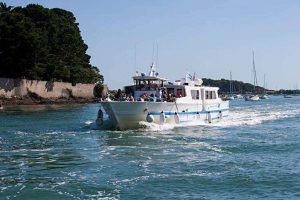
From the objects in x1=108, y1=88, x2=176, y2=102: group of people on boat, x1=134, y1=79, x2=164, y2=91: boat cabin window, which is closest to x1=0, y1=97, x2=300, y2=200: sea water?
x1=108, y1=88, x2=176, y2=102: group of people on boat

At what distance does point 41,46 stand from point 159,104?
51171 mm

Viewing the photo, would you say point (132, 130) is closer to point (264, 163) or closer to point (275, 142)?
point (275, 142)

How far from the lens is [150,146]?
87.8ft

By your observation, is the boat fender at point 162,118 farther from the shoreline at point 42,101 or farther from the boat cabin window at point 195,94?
the shoreline at point 42,101

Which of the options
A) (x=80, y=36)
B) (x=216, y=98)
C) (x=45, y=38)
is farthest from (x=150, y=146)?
(x=80, y=36)

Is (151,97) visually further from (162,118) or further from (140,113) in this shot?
(140,113)

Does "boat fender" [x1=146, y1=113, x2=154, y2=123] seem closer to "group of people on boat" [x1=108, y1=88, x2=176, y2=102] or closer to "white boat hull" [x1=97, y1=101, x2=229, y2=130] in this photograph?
"white boat hull" [x1=97, y1=101, x2=229, y2=130]

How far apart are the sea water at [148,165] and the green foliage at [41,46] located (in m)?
48.1

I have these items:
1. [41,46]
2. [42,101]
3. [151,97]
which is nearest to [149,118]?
[151,97]

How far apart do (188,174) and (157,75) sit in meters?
21.3

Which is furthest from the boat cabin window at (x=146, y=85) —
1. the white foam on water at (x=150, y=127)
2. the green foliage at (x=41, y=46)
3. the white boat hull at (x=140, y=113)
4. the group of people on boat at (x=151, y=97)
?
the green foliage at (x=41, y=46)

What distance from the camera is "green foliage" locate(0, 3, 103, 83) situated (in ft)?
259

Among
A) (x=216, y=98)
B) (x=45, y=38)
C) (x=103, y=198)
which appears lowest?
(x=103, y=198)

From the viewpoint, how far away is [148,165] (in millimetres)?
20953
